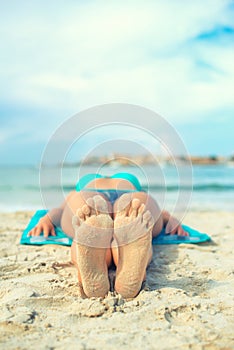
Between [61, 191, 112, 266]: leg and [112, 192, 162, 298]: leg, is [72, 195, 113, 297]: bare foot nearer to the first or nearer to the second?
[112, 192, 162, 298]: leg

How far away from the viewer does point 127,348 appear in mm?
1227

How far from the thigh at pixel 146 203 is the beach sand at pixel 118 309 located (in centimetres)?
28

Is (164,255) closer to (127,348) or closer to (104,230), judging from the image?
(104,230)

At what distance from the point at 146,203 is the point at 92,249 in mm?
692

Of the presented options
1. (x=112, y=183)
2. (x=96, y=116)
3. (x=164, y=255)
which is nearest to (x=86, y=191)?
(x=112, y=183)

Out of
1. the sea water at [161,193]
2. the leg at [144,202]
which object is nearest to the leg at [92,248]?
the leg at [144,202]

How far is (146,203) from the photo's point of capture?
7.23 feet

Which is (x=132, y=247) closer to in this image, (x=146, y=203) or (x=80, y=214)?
(x=80, y=214)

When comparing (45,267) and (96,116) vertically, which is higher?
(96,116)

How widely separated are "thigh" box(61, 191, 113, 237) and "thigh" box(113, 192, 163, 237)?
12 cm

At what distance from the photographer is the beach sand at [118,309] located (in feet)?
4.19

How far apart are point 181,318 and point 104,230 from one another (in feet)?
1.55

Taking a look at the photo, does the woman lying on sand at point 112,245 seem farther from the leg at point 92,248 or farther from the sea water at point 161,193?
the sea water at point 161,193

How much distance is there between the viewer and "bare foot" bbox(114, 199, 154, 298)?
5.32ft
